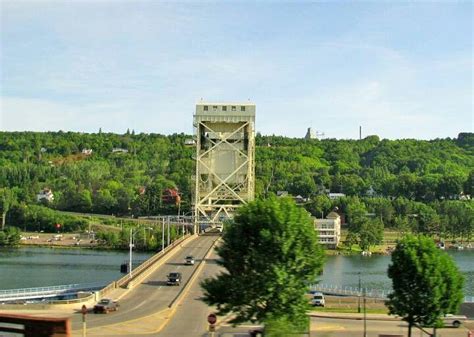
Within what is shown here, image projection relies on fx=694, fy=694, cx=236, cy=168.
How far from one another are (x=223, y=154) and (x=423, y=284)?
40076 millimetres

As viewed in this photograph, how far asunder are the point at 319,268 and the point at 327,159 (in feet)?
447

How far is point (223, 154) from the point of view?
192 feet

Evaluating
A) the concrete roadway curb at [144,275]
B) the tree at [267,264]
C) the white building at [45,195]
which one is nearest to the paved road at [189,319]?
the concrete roadway curb at [144,275]

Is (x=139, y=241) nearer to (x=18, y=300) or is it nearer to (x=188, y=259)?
(x=188, y=259)

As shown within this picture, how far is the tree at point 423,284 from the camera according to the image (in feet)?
62.4

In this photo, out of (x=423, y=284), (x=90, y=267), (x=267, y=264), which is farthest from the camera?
(x=90, y=267)

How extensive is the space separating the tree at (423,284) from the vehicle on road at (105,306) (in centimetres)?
1070

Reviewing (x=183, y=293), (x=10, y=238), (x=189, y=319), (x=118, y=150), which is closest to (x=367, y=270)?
(x=183, y=293)

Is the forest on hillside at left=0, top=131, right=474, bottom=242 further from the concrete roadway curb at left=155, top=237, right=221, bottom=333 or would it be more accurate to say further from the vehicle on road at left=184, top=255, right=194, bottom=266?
the concrete roadway curb at left=155, top=237, right=221, bottom=333

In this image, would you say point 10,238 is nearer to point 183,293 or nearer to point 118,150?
point 183,293

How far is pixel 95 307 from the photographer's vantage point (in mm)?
25359

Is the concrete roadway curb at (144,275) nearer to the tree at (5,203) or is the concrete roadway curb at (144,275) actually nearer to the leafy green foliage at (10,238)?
the leafy green foliage at (10,238)

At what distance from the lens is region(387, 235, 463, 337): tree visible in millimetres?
19031

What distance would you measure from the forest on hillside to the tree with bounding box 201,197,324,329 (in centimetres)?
5321
